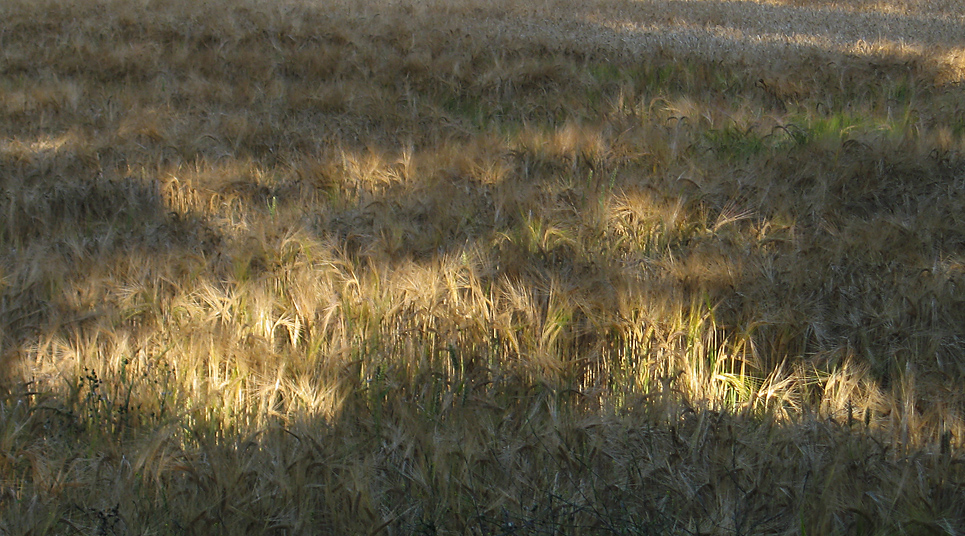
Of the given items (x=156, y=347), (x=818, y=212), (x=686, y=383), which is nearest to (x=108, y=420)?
(x=156, y=347)

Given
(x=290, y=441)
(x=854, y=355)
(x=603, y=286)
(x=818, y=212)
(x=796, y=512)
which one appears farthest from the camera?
(x=818, y=212)

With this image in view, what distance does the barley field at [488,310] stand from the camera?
1.76 meters

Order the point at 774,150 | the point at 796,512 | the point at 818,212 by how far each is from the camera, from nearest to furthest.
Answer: the point at 796,512
the point at 818,212
the point at 774,150

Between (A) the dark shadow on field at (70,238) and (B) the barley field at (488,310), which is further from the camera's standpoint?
(A) the dark shadow on field at (70,238)

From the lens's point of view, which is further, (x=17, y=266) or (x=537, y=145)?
(x=537, y=145)

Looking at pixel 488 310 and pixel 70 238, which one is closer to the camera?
pixel 488 310

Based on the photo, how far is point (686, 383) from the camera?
2303 millimetres

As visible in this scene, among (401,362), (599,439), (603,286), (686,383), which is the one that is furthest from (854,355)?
(401,362)

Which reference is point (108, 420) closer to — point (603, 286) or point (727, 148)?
point (603, 286)

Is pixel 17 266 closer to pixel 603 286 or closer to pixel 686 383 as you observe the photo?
pixel 603 286

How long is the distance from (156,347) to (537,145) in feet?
8.80

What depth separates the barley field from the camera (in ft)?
5.76

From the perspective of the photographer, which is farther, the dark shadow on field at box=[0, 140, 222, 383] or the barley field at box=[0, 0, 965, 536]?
the dark shadow on field at box=[0, 140, 222, 383]

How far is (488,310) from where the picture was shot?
8.87ft
